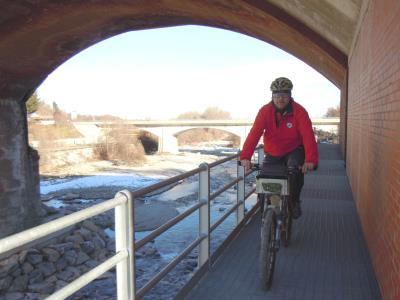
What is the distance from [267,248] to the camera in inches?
131

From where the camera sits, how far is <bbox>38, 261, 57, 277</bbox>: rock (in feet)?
41.1

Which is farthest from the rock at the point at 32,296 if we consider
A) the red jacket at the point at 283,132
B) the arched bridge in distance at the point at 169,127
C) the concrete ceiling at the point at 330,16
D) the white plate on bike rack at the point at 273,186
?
the arched bridge in distance at the point at 169,127

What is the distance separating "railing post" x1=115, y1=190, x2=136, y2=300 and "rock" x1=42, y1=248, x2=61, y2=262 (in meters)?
12.0

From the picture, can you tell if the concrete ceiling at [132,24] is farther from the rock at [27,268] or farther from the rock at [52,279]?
the rock at [52,279]

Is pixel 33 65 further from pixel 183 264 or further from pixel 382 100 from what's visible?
pixel 382 100

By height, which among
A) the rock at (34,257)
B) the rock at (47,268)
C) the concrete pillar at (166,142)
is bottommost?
the rock at (47,268)

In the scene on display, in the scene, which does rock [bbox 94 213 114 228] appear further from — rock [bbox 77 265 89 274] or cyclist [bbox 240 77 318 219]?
cyclist [bbox 240 77 318 219]

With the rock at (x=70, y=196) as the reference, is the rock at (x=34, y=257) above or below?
above

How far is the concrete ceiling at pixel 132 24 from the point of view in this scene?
7543 mm

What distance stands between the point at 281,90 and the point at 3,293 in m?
11.2

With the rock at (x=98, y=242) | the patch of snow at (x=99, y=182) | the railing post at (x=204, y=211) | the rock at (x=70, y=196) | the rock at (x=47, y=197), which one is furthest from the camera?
the patch of snow at (x=99, y=182)

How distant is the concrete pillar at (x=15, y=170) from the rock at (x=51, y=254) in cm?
178

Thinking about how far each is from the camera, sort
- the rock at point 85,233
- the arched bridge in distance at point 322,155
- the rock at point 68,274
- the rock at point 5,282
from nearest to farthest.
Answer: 1. the arched bridge in distance at point 322,155
2. the rock at point 5,282
3. the rock at point 68,274
4. the rock at point 85,233

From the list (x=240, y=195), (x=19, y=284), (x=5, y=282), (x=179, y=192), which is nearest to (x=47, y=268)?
(x=19, y=284)
